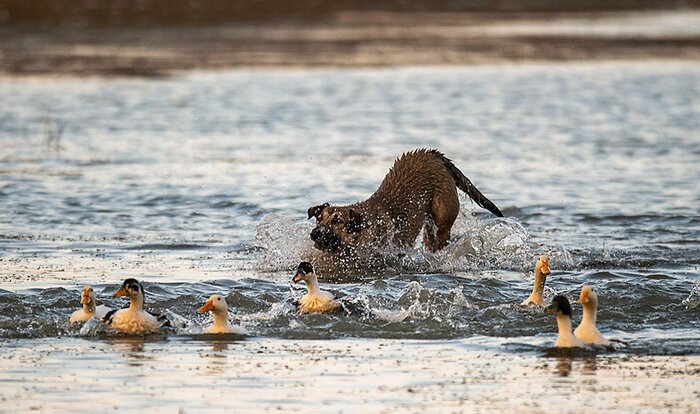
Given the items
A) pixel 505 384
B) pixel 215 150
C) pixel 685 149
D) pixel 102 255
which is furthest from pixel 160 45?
pixel 505 384

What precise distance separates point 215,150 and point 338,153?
192cm

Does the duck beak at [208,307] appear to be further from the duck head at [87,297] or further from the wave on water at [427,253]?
the wave on water at [427,253]

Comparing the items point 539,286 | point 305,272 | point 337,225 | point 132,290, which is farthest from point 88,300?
point 337,225

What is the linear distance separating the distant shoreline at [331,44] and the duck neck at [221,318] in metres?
20.5

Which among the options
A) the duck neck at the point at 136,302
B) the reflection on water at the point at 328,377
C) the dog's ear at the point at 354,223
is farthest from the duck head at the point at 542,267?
the duck neck at the point at 136,302

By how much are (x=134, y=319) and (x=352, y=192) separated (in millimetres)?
7646

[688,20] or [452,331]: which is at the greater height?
[688,20]

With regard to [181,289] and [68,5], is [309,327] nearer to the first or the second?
[181,289]

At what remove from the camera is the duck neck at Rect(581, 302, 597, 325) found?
393 inches

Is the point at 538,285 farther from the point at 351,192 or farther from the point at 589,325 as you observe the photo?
the point at 351,192

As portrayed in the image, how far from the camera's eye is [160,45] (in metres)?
35.8

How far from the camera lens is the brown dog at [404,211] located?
13609 mm

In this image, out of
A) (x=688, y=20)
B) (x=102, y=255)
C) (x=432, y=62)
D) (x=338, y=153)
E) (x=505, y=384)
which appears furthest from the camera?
(x=688, y=20)

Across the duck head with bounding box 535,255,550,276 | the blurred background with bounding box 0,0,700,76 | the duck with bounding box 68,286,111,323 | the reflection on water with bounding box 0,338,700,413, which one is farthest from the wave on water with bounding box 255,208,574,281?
the blurred background with bounding box 0,0,700,76
